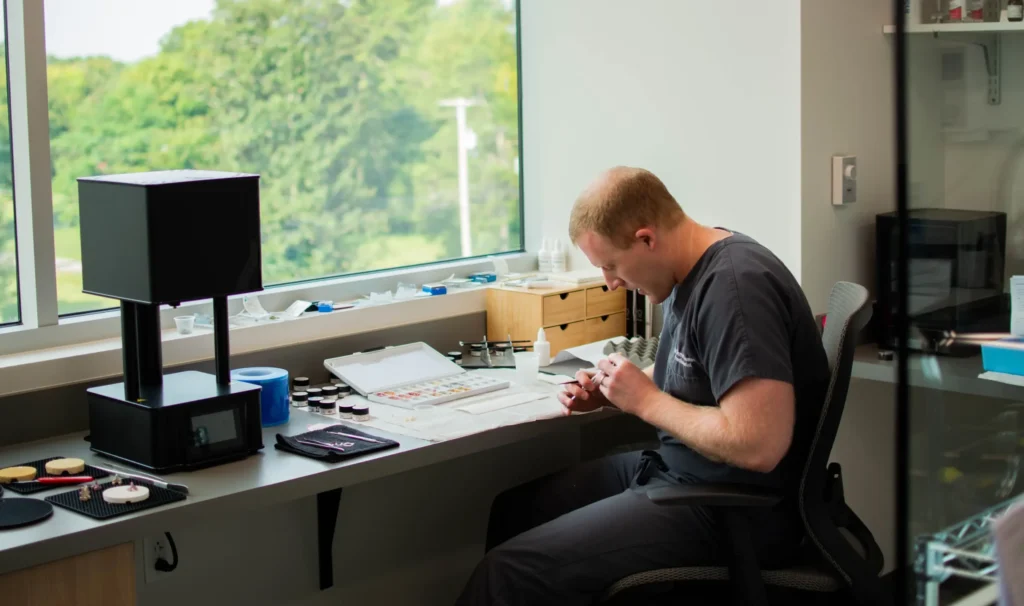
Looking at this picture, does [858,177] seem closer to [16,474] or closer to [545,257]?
[545,257]

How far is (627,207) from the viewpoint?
2.02 metres

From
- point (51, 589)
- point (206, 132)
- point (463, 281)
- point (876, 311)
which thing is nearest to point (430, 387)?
point (463, 281)

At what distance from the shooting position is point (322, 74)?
2.88 meters

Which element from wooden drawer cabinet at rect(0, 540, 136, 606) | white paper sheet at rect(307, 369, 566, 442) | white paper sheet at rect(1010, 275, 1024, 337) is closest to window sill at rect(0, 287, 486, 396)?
white paper sheet at rect(307, 369, 566, 442)

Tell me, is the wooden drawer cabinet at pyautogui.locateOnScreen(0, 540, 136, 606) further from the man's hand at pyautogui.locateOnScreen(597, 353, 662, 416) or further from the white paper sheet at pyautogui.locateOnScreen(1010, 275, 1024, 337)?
the white paper sheet at pyautogui.locateOnScreen(1010, 275, 1024, 337)

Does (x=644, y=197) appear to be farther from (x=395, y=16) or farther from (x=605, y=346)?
(x=395, y=16)

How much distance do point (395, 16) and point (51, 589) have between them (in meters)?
1.91

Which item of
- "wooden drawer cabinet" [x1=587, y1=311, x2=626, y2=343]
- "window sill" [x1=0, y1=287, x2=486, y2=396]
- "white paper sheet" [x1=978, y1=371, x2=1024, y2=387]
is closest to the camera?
"white paper sheet" [x1=978, y1=371, x2=1024, y2=387]

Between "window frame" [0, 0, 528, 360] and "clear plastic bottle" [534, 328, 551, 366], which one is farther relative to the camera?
→ "clear plastic bottle" [534, 328, 551, 366]

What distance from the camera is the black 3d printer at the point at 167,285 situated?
76.9 inches

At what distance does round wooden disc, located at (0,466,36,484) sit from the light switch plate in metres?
2.01

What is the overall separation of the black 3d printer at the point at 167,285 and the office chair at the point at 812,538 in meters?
0.81

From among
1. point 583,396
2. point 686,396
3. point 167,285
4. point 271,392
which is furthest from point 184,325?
point 686,396

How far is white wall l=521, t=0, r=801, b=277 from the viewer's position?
8.97 ft
